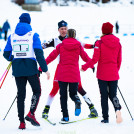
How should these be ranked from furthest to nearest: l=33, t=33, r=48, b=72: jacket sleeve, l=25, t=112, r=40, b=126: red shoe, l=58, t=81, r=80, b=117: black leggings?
l=58, t=81, r=80, b=117: black leggings, l=25, t=112, r=40, b=126: red shoe, l=33, t=33, r=48, b=72: jacket sleeve

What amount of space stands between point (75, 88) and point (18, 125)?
107 cm

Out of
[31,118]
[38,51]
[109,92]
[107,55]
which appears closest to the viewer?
[38,51]

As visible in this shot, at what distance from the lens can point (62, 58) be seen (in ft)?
15.8

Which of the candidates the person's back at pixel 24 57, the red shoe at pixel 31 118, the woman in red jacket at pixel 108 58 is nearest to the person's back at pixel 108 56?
the woman in red jacket at pixel 108 58

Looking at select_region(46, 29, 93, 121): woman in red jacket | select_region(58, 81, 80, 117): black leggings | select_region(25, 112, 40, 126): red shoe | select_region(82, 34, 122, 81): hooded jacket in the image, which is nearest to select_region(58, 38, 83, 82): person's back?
select_region(46, 29, 93, 121): woman in red jacket

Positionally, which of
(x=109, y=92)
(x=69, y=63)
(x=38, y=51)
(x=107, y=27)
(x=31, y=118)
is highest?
(x=107, y=27)

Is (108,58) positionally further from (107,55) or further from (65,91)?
(65,91)

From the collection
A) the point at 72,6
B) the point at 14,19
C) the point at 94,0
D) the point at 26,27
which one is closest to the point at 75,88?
the point at 26,27

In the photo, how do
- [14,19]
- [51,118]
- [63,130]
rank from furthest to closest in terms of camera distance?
[14,19], [51,118], [63,130]

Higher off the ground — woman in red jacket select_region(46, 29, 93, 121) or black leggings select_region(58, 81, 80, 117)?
woman in red jacket select_region(46, 29, 93, 121)

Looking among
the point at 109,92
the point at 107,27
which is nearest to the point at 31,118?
the point at 109,92

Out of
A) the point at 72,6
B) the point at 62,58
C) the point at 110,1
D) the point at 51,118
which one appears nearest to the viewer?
the point at 62,58

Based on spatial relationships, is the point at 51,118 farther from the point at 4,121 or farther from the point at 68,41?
the point at 68,41

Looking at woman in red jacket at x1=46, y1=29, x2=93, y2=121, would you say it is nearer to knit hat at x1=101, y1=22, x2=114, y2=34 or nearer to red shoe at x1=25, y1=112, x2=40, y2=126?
knit hat at x1=101, y1=22, x2=114, y2=34
